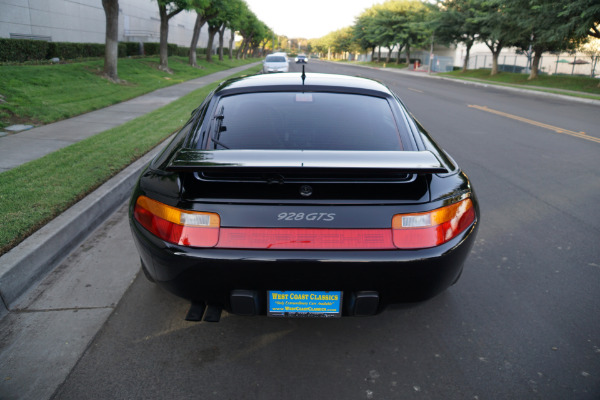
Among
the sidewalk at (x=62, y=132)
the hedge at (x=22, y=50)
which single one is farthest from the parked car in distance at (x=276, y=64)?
the sidewalk at (x=62, y=132)

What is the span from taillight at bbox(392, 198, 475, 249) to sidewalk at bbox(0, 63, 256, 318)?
2.73 metres

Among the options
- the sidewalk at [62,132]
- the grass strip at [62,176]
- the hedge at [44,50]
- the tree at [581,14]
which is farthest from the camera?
the tree at [581,14]

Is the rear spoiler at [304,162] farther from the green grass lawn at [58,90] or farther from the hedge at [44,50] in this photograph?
the hedge at [44,50]

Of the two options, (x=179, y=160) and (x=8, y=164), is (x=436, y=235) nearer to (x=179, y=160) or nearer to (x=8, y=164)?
(x=179, y=160)

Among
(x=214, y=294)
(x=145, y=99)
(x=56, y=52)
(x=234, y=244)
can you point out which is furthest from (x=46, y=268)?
(x=56, y=52)

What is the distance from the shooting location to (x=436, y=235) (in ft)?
7.68

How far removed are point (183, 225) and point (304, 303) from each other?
2.51 feet

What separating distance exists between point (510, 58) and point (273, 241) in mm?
58226

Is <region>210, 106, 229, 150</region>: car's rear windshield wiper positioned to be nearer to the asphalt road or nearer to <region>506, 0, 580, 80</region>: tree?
the asphalt road

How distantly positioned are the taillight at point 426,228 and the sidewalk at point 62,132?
229 inches

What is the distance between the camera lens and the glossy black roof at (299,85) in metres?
3.32

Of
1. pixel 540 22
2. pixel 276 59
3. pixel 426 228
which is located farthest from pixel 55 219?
pixel 540 22

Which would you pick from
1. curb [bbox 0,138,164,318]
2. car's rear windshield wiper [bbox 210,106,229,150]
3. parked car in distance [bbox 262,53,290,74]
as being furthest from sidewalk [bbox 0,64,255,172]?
parked car in distance [bbox 262,53,290,74]

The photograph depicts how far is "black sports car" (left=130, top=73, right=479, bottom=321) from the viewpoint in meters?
2.22
